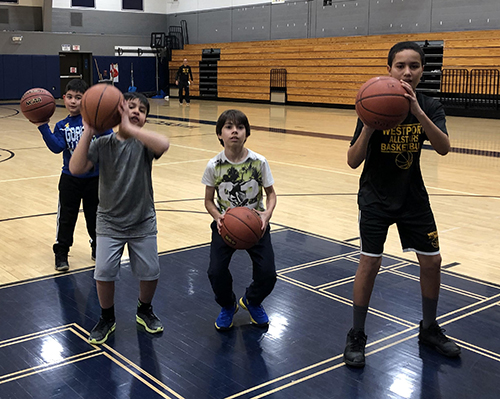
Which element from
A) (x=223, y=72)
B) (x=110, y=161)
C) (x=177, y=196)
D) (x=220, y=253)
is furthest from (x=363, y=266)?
(x=223, y=72)

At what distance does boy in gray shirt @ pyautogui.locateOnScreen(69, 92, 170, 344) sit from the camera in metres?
3.19

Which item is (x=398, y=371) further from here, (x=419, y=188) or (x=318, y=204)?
(x=318, y=204)

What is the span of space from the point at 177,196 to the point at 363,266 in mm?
4424

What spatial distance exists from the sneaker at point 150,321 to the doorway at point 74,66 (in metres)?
25.1

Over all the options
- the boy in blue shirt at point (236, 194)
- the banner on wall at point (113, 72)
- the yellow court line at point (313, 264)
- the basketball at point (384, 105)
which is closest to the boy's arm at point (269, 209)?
the boy in blue shirt at point (236, 194)

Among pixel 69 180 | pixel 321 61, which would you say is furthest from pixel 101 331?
pixel 321 61

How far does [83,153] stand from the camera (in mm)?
3143

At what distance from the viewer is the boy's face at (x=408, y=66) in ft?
9.53

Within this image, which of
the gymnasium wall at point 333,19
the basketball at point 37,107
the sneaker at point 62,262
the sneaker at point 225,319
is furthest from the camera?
the gymnasium wall at point 333,19

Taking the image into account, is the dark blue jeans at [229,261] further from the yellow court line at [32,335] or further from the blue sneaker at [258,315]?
the yellow court line at [32,335]

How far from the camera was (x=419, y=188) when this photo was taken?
310cm

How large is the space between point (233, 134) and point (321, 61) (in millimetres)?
19801

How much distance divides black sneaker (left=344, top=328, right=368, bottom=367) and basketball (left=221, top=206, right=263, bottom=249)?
2.32ft

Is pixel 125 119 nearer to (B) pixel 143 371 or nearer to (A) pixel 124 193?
(A) pixel 124 193
